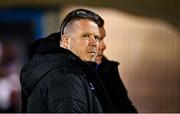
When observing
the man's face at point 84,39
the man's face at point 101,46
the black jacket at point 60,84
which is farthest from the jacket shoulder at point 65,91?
the man's face at point 101,46

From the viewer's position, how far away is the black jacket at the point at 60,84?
10.4 ft

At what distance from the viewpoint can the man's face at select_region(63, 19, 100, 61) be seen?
3502mm

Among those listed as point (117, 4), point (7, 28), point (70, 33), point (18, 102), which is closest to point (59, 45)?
point (70, 33)

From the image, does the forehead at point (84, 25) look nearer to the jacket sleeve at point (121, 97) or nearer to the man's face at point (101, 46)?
the man's face at point (101, 46)

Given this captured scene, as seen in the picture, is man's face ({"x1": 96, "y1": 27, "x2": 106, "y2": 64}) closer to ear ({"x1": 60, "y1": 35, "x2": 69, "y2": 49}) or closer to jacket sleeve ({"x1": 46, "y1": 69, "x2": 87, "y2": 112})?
ear ({"x1": 60, "y1": 35, "x2": 69, "y2": 49})

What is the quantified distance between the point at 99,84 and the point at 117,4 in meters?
3.94

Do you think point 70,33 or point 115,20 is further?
point 115,20

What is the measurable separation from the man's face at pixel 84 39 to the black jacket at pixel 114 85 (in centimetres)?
78

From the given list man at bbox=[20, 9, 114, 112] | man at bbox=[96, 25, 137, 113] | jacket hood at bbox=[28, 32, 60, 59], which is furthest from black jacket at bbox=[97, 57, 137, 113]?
man at bbox=[20, 9, 114, 112]

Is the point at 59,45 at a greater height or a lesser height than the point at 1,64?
greater

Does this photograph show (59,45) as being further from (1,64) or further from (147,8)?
(1,64)

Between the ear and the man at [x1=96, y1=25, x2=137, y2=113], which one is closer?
the ear

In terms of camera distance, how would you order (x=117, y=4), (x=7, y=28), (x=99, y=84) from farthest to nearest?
(x=7, y=28) < (x=117, y=4) < (x=99, y=84)

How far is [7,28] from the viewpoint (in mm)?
9664
